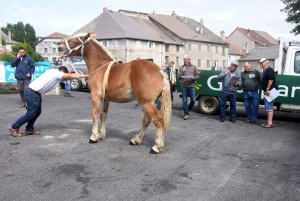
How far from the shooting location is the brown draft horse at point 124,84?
243 inches

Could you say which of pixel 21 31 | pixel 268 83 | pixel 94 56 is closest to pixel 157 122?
pixel 94 56

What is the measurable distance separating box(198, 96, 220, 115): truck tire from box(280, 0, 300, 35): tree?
24.8 metres

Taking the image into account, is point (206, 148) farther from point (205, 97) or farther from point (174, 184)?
point (205, 97)

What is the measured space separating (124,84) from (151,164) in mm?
1752

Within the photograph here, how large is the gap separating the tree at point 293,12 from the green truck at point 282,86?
936 inches

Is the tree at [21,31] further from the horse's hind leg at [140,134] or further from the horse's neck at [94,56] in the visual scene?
the horse's hind leg at [140,134]

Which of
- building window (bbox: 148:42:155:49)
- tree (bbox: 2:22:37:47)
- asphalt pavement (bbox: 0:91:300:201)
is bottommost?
asphalt pavement (bbox: 0:91:300:201)

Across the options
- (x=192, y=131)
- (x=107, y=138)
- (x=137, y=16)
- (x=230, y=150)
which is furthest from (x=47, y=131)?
(x=137, y=16)

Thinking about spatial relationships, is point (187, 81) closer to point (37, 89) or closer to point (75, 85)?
point (37, 89)

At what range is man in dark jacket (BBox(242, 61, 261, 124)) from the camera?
9594mm

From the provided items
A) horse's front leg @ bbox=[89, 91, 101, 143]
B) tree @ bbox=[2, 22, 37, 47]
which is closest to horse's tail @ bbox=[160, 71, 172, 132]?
horse's front leg @ bbox=[89, 91, 101, 143]

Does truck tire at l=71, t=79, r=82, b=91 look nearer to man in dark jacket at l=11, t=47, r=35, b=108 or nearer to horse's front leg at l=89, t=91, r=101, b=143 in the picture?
man in dark jacket at l=11, t=47, r=35, b=108

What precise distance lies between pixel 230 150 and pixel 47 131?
4.22 meters

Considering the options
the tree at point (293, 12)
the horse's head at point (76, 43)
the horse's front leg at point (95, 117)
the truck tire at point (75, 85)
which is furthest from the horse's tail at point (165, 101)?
the tree at point (293, 12)
